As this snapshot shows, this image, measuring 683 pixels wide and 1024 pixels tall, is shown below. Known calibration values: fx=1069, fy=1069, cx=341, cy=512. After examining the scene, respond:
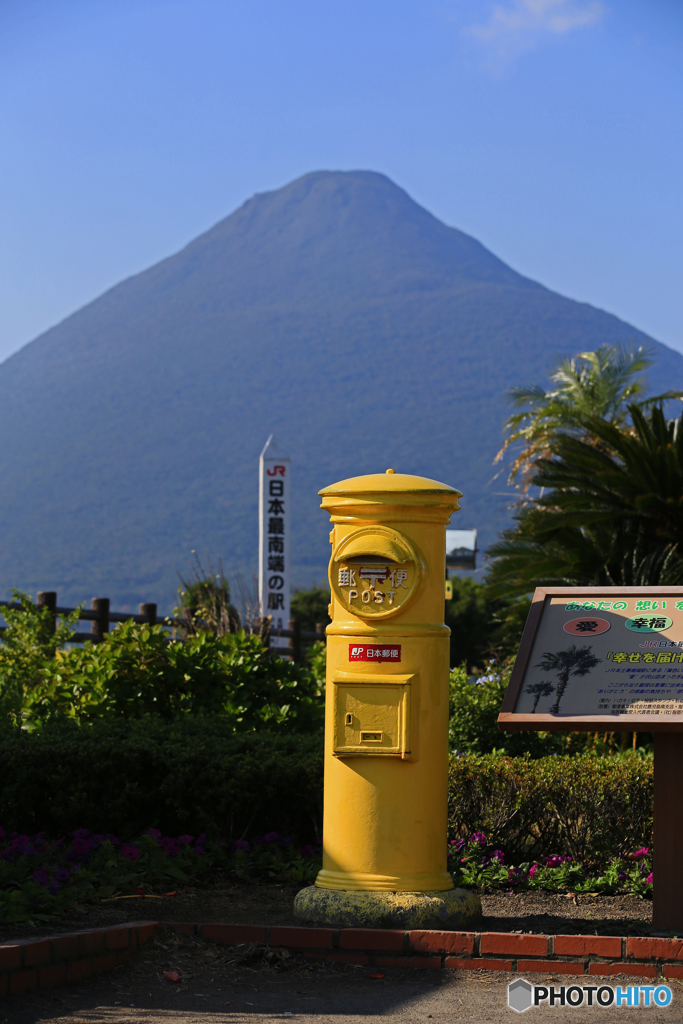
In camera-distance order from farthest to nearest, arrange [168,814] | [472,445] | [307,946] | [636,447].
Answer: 1. [472,445]
2. [636,447]
3. [168,814]
4. [307,946]

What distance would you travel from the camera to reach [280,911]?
5004 mm

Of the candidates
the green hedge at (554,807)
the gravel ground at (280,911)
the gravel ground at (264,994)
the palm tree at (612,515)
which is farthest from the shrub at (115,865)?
the palm tree at (612,515)

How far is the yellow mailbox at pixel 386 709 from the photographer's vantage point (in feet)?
15.5

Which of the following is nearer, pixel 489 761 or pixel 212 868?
pixel 212 868

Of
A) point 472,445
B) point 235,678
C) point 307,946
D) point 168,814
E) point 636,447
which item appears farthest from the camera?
point 472,445

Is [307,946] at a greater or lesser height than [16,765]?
lesser

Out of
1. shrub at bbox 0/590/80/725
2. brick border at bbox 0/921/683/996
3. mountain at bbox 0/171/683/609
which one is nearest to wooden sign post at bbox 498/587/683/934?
brick border at bbox 0/921/683/996

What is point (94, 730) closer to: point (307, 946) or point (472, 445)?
point (307, 946)

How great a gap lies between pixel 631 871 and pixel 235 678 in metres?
2.83

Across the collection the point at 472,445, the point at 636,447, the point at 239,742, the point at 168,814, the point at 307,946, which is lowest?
the point at 307,946

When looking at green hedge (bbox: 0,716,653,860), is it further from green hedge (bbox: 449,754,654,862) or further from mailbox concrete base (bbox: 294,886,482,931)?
mailbox concrete base (bbox: 294,886,482,931)

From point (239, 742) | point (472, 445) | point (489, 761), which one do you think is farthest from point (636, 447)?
point (472, 445)

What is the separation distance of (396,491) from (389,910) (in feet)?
6.00

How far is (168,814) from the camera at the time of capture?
5852 millimetres
